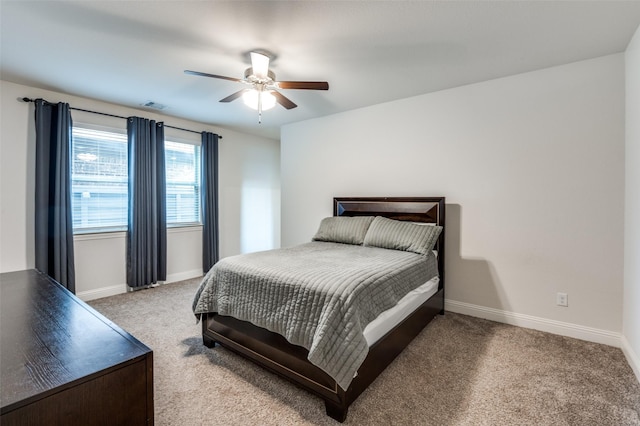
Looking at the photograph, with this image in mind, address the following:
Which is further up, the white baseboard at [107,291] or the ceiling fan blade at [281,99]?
the ceiling fan blade at [281,99]

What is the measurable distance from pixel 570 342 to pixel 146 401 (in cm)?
313

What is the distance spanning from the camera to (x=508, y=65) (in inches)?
105

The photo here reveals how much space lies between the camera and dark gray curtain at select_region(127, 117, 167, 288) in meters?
3.80

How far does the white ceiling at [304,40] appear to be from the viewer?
190cm

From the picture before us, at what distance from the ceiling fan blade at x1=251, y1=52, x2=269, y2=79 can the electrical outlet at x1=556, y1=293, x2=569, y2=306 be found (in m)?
3.18

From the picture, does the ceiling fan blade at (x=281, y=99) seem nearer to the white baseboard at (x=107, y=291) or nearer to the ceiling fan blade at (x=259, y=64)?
the ceiling fan blade at (x=259, y=64)

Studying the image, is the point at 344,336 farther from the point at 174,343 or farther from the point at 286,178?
the point at 286,178

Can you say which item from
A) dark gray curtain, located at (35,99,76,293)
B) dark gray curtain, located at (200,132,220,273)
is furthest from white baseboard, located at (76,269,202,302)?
dark gray curtain, located at (200,132,220,273)

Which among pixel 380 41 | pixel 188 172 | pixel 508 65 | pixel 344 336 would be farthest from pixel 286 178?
pixel 344 336

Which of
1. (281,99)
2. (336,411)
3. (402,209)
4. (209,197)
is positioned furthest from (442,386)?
(209,197)

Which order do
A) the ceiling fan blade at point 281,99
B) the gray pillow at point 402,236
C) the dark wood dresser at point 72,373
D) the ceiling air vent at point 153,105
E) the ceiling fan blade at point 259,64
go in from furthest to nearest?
the ceiling air vent at point 153,105, the gray pillow at point 402,236, the ceiling fan blade at point 281,99, the ceiling fan blade at point 259,64, the dark wood dresser at point 72,373

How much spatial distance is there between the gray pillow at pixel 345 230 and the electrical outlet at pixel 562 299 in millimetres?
1838

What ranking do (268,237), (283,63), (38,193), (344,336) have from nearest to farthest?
1. (344,336)
2. (283,63)
3. (38,193)
4. (268,237)

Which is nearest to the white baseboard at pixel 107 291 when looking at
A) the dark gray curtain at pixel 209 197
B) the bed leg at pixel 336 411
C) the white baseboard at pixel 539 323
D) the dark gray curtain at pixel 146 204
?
the dark gray curtain at pixel 146 204
